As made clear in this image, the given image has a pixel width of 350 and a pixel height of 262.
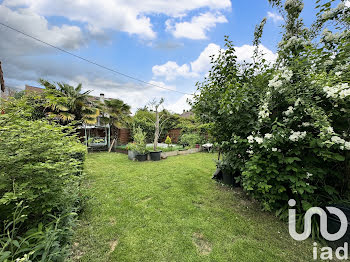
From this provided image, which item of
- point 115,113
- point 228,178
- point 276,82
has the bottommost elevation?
point 228,178

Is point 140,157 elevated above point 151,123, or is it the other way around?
point 151,123

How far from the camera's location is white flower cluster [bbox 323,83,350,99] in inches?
56.2

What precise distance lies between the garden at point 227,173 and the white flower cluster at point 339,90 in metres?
0.01

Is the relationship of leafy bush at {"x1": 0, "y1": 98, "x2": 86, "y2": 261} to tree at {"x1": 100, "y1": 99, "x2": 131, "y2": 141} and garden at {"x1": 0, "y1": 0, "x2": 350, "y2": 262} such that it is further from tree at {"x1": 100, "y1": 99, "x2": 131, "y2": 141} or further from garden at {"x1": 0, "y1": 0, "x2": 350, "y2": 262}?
tree at {"x1": 100, "y1": 99, "x2": 131, "y2": 141}

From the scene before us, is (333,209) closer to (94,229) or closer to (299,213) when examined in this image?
(299,213)

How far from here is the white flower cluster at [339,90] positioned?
1427 millimetres

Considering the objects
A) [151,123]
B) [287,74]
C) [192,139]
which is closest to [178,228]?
[287,74]

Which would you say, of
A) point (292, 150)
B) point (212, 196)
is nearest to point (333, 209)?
point (292, 150)

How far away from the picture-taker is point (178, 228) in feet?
6.81

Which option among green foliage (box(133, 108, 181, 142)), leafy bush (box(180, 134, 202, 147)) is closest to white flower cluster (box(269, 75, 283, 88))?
green foliage (box(133, 108, 181, 142))

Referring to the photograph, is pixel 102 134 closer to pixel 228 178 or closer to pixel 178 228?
pixel 228 178

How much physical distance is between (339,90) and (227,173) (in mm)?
2571

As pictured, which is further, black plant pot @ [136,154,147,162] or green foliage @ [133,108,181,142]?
green foliage @ [133,108,181,142]

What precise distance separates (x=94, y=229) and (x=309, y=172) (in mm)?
3097
